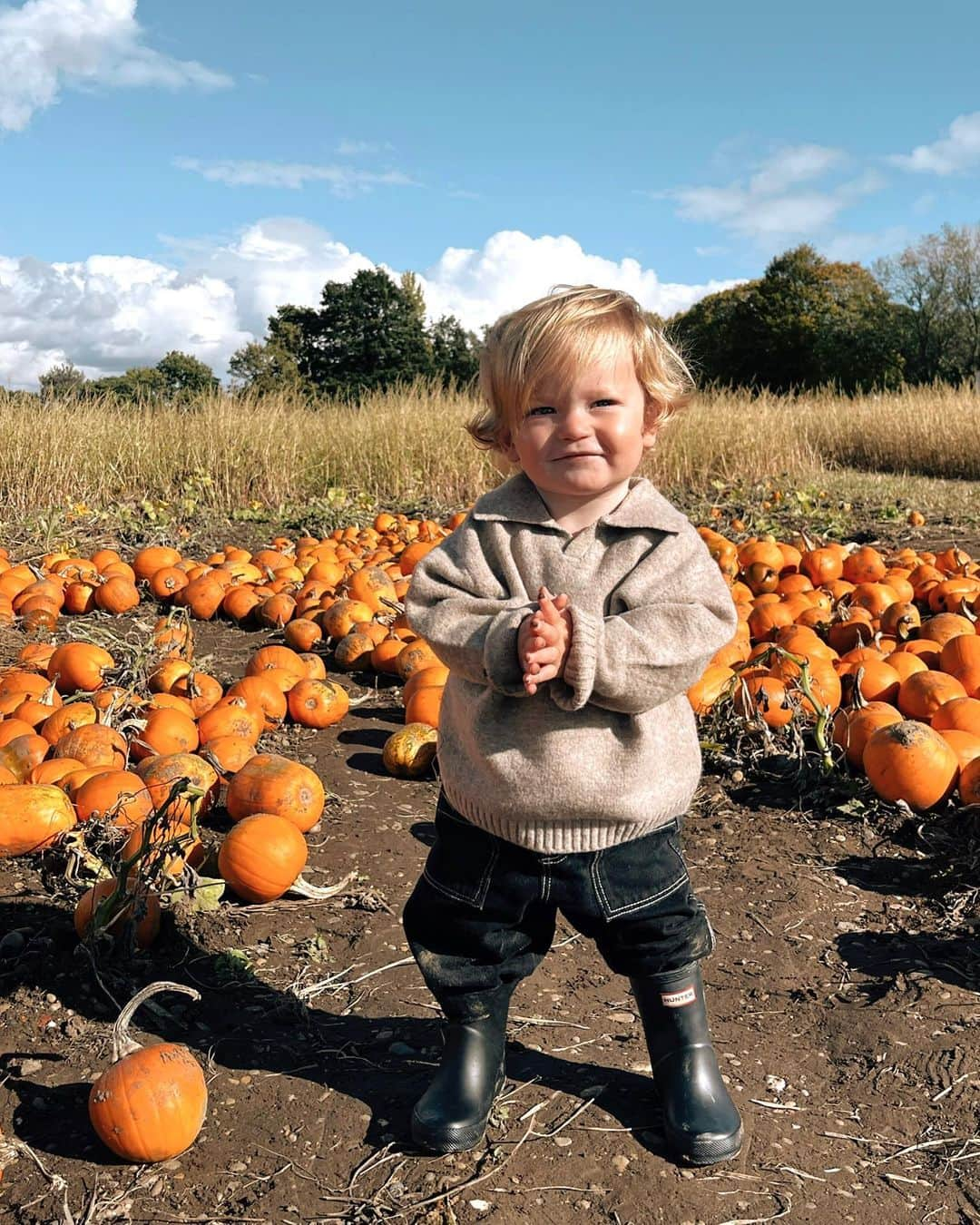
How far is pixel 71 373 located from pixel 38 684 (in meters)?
11.0

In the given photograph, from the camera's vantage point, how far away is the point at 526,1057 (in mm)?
2381

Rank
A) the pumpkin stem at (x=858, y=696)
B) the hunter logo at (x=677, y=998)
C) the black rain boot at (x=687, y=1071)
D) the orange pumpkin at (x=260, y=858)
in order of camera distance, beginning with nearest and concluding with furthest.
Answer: the black rain boot at (x=687, y=1071) < the hunter logo at (x=677, y=998) < the orange pumpkin at (x=260, y=858) < the pumpkin stem at (x=858, y=696)

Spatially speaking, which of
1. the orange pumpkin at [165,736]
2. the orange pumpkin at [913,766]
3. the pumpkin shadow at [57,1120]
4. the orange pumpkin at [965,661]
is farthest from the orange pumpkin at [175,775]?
the orange pumpkin at [965,661]

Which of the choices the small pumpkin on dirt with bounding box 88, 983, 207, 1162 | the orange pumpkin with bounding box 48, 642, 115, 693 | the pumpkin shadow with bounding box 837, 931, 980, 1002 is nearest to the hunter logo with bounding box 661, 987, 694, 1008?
the pumpkin shadow with bounding box 837, 931, 980, 1002

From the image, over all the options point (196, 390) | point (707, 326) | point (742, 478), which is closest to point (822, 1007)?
point (742, 478)

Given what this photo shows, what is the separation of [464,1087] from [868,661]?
2759 mm

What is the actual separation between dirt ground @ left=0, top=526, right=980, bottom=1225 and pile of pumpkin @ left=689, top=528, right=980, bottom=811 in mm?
312

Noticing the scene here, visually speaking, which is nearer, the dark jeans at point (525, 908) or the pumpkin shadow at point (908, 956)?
the dark jeans at point (525, 908)

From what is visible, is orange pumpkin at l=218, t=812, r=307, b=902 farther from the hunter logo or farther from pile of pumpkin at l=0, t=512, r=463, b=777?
the hunter logo

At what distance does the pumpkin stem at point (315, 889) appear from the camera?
2924 millimetres

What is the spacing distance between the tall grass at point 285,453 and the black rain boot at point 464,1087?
775 cm

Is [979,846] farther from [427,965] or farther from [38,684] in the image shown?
[38,684]

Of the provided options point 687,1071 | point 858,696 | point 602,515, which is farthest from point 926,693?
point 602,515

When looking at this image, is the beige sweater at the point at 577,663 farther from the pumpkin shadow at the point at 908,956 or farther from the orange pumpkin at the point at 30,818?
the orange pumpkin at the point at 30,818
